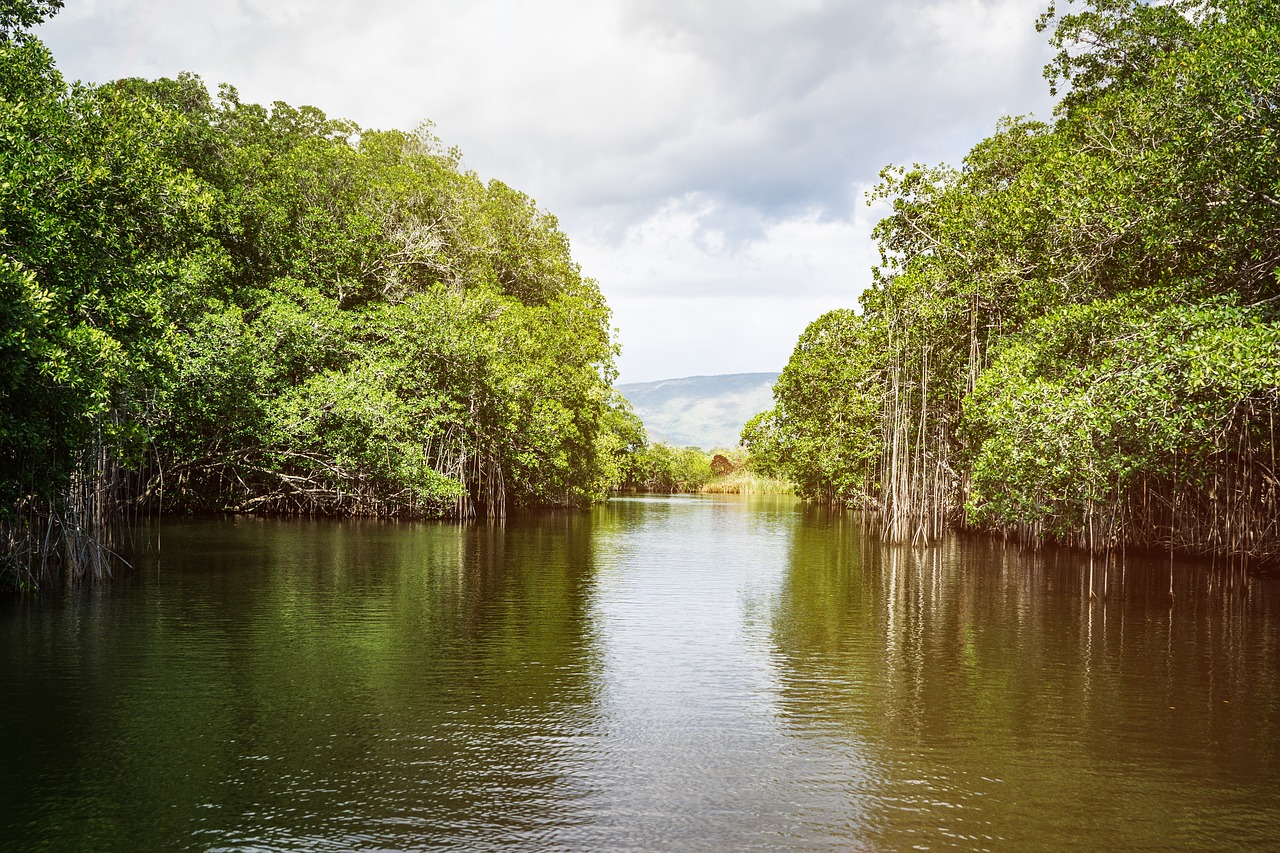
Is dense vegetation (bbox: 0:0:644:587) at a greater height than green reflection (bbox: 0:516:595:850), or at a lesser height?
greater

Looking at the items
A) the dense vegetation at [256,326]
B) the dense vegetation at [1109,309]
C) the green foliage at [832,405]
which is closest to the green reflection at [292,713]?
the dense vegetation at [256,326]

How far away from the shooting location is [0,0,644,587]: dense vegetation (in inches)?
415

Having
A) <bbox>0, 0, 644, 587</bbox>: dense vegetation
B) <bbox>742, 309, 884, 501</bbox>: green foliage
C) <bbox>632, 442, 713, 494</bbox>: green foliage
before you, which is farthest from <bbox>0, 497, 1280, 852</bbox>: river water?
<bbox>632, 442, 713, 494</bbox>: green foliage

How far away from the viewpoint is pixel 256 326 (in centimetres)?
2295

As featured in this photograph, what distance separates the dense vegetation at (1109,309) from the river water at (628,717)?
9.00 feet

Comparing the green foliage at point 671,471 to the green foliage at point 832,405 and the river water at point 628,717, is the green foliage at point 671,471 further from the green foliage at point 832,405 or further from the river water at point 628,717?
the river water at point 628,717

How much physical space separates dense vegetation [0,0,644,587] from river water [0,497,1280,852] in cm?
271

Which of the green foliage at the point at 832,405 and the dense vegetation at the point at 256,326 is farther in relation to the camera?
the green foliage at the point at 832,405

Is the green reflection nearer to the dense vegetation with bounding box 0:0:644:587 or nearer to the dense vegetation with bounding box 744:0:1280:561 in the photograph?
the dense vegetation with bounding box 0:0:644:587

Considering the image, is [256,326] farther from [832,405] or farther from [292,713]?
[832,405]

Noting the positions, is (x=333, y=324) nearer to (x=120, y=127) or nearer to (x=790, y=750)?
(x=120, y=127)

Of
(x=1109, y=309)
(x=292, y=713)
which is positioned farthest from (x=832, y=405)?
(x=292, y=713)

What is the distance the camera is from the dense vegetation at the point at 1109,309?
1202 cm

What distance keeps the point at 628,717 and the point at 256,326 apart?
19.7 metres
